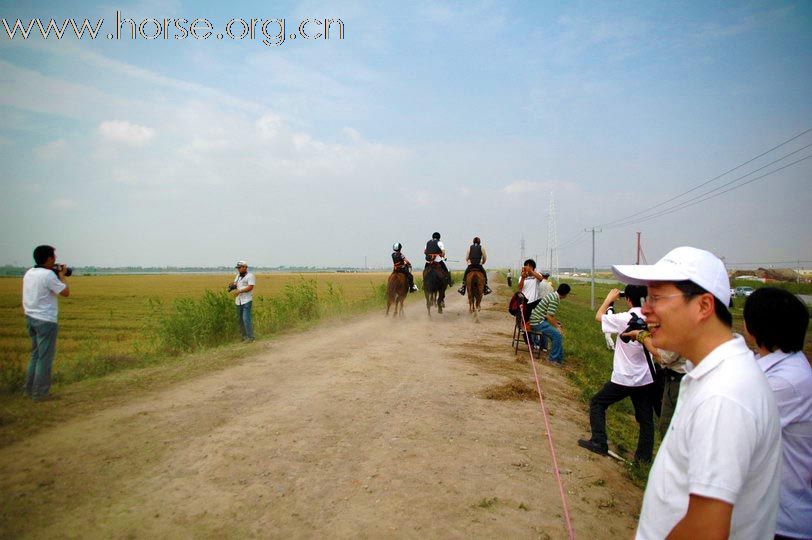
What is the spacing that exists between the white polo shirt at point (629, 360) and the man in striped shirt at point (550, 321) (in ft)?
14.2

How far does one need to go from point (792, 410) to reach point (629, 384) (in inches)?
97.6

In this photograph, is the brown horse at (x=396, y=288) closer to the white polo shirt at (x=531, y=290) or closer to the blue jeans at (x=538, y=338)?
the blue jeans at (x=538, y=338)

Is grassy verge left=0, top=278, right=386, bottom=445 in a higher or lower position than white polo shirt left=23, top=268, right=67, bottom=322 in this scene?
lower

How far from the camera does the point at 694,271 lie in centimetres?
152

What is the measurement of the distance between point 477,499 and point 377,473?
2.81ft

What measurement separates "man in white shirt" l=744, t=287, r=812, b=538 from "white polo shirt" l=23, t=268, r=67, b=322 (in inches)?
293

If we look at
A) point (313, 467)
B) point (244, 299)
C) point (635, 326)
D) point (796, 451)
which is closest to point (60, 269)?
point (244, 299)

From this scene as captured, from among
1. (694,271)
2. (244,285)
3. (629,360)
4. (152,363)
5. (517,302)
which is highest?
(694,271)

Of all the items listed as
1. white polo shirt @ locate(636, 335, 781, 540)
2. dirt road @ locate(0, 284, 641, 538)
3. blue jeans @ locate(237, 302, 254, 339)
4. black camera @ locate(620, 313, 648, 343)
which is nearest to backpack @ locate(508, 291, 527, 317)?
dirt road @ locate(0, 284, 641, 538)

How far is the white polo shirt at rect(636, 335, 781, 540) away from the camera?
122 centimetres

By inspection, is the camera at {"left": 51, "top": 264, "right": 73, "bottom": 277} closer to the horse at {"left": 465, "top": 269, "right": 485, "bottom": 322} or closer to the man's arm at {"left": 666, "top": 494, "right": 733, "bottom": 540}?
the man's arm at {"left": 666, "top": 494, "right": 733, "bottom": 540}

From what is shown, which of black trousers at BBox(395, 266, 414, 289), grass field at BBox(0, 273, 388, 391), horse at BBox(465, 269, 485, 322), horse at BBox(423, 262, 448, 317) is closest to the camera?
grass field at BBox(0, 273, 388, 391)

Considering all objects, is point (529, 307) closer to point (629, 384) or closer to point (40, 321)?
point (629, 384)

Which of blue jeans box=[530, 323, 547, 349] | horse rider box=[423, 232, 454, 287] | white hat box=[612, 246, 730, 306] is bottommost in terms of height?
blue jeans box=[530, 323, 547, 349]
